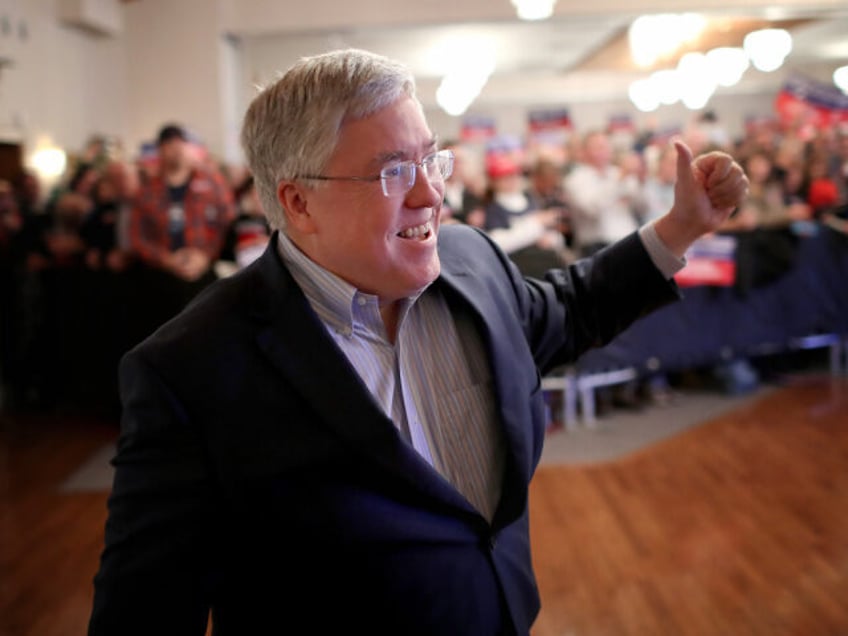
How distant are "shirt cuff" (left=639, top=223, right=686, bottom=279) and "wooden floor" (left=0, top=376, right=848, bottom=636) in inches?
60.7

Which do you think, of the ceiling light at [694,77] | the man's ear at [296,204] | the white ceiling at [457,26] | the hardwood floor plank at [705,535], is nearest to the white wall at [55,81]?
the white ceiling at [457,26]

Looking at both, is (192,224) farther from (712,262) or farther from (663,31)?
(663,31)

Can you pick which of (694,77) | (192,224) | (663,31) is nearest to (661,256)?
(192,224)

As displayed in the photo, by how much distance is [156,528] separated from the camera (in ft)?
3.36

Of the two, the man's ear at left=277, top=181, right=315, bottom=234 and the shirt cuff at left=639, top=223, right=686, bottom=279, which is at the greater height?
the man's ear at left=277, top=181, right=315, bottom=234

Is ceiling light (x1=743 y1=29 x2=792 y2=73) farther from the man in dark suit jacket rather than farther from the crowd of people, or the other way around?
the man in dark suit jacket

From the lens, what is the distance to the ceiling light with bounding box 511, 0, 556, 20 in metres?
7.47

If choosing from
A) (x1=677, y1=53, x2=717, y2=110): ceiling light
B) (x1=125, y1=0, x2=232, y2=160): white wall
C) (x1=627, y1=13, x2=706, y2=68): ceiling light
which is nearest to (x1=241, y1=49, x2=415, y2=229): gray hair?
(x1=125, y1=0, x2=232, y2=160): white wall

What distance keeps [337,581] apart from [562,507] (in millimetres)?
2658

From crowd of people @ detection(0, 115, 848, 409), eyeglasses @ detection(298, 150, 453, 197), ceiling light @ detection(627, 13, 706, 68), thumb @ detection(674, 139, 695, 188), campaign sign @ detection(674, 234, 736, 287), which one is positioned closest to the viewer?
eyeglasses @ detection(298, 150, 453, 197)

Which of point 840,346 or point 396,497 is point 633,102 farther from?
point 396,497

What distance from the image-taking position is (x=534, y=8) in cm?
753

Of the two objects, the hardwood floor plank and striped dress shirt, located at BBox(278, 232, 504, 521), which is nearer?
striped dress shirt, located at BBox(278, 232, 504, 521)

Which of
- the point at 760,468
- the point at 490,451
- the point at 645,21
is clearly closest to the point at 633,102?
the point at 645,21
